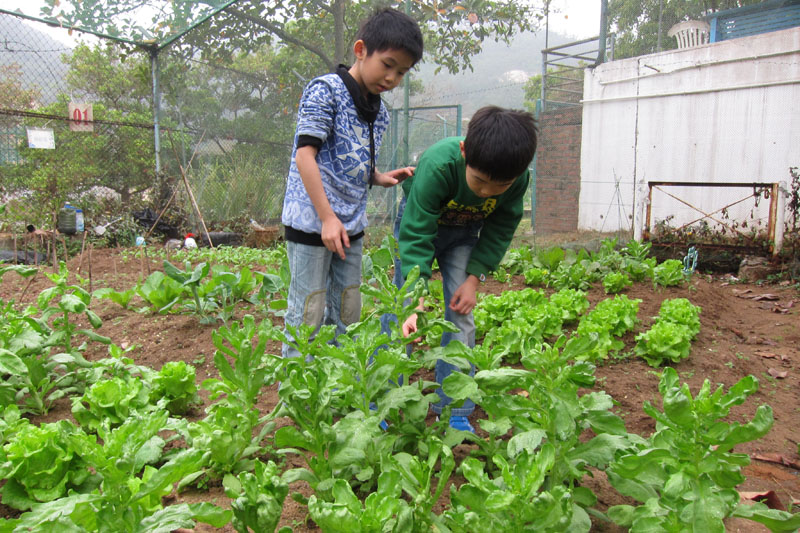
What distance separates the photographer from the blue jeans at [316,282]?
2.36 metres

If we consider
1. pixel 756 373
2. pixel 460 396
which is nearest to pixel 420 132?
pixel 756 373

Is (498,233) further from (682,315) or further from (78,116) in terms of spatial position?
(78,116)

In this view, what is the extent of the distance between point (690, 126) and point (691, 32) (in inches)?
76.9

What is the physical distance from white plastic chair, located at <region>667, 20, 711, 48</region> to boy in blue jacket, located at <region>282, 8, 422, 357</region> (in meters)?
8.61

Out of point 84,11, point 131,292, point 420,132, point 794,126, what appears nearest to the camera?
point 131,292

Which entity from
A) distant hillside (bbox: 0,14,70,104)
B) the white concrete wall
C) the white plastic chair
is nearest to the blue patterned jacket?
the white concrete wall

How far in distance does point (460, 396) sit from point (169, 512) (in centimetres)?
76

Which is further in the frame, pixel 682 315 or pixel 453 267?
pixel 682 315

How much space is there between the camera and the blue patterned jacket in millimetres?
2264

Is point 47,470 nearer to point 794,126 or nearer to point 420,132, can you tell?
point 794,126

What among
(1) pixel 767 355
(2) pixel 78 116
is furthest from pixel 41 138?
(1) pixel 767 355

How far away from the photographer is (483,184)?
6.86 feet

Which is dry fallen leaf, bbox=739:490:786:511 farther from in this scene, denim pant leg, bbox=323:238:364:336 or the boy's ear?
the boy's ear

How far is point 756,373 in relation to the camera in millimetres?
3078
